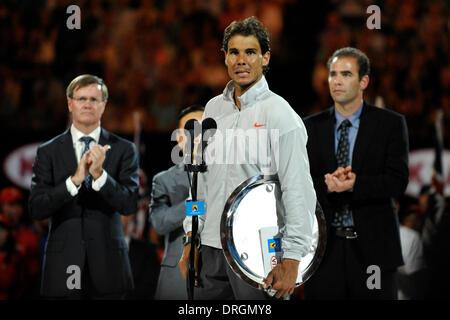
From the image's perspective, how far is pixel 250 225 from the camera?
2410 millimetres

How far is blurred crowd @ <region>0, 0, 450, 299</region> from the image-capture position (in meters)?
6.49

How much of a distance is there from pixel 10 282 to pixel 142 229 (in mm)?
1055

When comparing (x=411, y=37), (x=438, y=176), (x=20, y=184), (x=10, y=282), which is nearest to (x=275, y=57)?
(x=411, y=37)

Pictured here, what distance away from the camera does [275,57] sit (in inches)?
255

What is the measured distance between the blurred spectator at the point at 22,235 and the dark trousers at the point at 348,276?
2577 millimetres

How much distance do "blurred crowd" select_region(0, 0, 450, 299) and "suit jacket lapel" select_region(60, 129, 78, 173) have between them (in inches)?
113

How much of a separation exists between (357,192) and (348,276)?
0.40 m

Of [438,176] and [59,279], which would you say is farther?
[438,176]

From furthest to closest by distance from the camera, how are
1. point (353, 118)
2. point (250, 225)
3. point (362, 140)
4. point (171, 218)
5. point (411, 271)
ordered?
point (411, 271) → point (171, 218) → point (353, 118) → point (362, 140) → point (250, 225)

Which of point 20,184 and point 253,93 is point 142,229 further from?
point 253,93

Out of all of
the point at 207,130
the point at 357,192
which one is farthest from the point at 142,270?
the point at 207,130

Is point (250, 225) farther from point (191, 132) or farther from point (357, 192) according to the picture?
point (357, 192)
